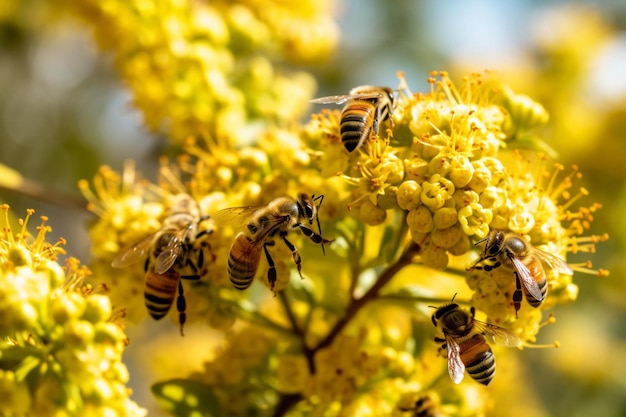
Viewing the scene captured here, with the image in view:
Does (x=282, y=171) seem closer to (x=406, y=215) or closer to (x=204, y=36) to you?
(x=406, y=215)


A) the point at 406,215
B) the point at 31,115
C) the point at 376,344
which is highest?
the point at 31,115

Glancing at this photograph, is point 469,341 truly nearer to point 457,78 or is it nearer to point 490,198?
point 490,198

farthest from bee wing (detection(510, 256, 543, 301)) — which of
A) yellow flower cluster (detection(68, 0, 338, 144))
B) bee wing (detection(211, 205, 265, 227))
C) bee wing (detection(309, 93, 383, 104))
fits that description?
yellow flower cluster (detection(68, 0, 338, 144))

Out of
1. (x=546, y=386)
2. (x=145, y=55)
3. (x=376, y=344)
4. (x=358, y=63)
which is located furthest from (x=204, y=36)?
(x=546, y=386)

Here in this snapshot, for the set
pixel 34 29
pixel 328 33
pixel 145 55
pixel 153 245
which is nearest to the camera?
pixel 153 245

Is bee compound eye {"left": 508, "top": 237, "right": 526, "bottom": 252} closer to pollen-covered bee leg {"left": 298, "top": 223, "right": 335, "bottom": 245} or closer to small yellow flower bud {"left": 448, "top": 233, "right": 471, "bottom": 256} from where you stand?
small yellow flower bud {"left": 448, "top": 233, "right": 471, "bottom": 256}
